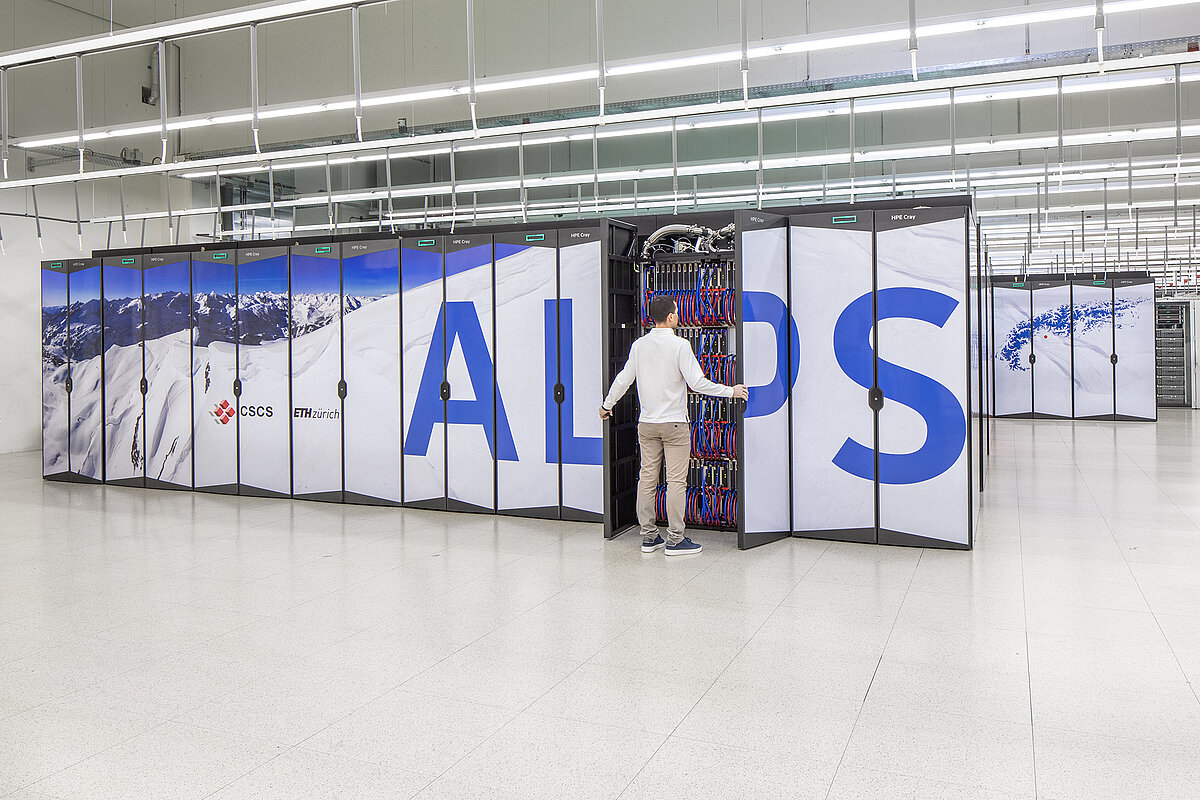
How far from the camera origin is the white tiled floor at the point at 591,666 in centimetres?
293

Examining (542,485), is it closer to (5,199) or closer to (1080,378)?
(5,199)

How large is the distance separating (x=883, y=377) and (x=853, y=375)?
21 centimetres

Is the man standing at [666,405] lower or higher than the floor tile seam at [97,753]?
higher

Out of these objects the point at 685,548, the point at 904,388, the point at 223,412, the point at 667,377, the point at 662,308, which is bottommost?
the point at 685,548

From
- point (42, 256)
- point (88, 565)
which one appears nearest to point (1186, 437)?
point (88, 565)

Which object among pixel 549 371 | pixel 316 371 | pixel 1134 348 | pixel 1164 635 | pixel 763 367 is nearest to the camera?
pixel 1164 635

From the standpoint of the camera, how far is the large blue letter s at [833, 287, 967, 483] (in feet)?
19.9

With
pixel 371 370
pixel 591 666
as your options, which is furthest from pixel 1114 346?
pixel 591 666

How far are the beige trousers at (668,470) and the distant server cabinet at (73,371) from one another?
266 inches

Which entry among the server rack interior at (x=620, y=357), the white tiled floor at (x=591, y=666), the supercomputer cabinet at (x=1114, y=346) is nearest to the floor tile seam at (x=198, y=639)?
the white tiled floor at (x=591, y=666)

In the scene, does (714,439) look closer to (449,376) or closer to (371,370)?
(449,376)

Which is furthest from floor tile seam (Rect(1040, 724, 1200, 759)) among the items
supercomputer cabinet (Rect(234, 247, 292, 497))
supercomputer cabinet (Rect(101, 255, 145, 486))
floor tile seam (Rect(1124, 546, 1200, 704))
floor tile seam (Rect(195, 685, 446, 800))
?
supercomputer cabinet (Rect(101, 255, 145, 486))

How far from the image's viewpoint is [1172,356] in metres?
18.9

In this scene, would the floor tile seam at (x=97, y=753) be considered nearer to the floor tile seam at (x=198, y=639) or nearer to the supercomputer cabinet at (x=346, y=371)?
the floor tile seam at (x=198, y=639)
